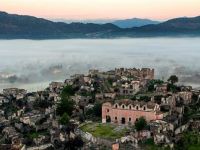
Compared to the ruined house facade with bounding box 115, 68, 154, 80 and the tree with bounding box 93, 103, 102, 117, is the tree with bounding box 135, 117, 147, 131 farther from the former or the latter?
the ruined house facade with bounding box 115, 68, 154, 80

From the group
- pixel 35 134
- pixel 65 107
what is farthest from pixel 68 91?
pixel 35 134

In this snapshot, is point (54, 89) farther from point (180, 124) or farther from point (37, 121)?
point (180, 124)

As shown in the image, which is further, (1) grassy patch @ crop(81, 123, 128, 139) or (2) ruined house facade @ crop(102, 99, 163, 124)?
(2) ruined house facade @ crop(102, 99, 163, 124)

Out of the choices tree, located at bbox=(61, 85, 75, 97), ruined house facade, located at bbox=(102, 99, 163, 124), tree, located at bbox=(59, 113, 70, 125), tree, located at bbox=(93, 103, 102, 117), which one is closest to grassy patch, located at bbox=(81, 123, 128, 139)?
tree, located at bbox=(59, 113, 70, 125)

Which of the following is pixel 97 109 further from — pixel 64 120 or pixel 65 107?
pixel 64 120

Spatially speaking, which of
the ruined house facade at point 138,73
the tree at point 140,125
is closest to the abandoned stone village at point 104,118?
the tree at point 140,125

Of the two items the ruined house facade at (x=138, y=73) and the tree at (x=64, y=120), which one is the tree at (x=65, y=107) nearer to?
the tree at (x=64, y=120)

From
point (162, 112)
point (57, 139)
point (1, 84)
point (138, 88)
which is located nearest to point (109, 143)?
point (57, 139)
